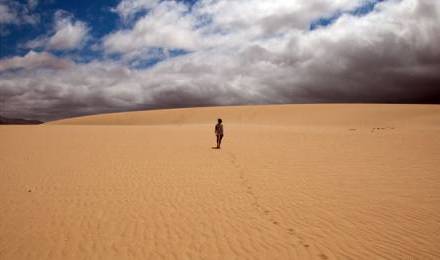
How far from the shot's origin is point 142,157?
15562 millimetres

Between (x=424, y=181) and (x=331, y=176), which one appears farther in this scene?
(x=331, y=176)

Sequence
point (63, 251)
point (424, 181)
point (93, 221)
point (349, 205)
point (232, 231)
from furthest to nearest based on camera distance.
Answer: point (424, 181), point (349, 205), point (93, 221), point (232, 231), point (63, 251)

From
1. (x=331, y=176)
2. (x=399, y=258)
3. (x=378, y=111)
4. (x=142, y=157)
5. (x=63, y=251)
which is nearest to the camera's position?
(x=399, y=258)

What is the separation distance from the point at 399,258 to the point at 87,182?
905 centimetres

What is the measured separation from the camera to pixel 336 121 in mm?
49406

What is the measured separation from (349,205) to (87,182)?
8114 millimetres

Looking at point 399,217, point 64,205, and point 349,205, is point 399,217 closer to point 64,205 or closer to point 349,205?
point 349,205

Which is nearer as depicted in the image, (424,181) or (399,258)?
(399,258)

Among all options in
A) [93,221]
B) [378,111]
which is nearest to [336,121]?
[378,111]

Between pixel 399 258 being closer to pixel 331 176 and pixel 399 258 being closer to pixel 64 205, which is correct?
pixel 331 176

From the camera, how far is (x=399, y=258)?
4887 mm

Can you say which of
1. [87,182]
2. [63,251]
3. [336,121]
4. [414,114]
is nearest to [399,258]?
[63,251]

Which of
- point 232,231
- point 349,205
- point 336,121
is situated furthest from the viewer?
point 336,121

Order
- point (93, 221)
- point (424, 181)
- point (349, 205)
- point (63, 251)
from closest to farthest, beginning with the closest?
point (63, 251)
point (93, 221)
point (349, 205)
point (424, 181)
